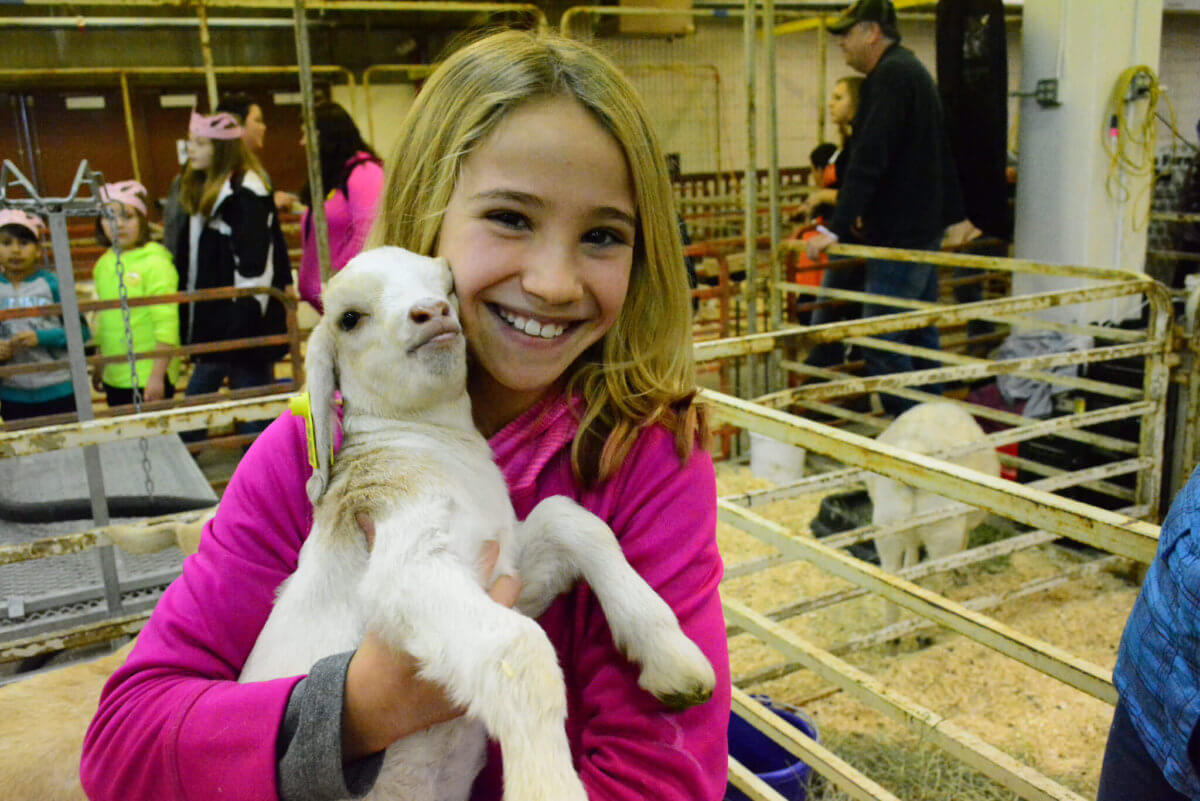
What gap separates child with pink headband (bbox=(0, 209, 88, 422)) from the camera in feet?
13.4

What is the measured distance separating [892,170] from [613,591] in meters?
3.87

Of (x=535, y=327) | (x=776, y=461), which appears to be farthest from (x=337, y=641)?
(x=776, y=461)

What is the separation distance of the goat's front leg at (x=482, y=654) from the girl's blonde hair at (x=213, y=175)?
3731 mm

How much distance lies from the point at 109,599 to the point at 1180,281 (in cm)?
748

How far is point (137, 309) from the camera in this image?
4590mm

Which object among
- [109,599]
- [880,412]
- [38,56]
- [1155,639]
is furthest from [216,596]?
[38,56]

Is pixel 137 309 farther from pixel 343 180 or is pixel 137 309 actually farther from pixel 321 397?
pixel 321 397

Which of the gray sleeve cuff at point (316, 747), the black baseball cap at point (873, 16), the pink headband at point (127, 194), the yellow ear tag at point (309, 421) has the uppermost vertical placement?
the black baseball cap at point (873, 16)

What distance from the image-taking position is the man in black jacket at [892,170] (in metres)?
4.32

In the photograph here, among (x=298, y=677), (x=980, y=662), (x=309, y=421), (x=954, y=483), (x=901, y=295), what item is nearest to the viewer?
(x=298, y=677)

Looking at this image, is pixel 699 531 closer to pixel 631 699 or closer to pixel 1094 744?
pixel 631 699

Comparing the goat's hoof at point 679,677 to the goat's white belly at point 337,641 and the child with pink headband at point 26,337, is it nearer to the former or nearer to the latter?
the goat's white belly at point 337,641

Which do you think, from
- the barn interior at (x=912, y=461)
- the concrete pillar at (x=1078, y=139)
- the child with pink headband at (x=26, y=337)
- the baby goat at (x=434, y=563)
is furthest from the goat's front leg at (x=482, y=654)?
the concrete pillar at (x=1078, y=139)

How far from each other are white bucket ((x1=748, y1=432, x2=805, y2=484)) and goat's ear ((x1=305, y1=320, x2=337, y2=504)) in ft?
11.1
